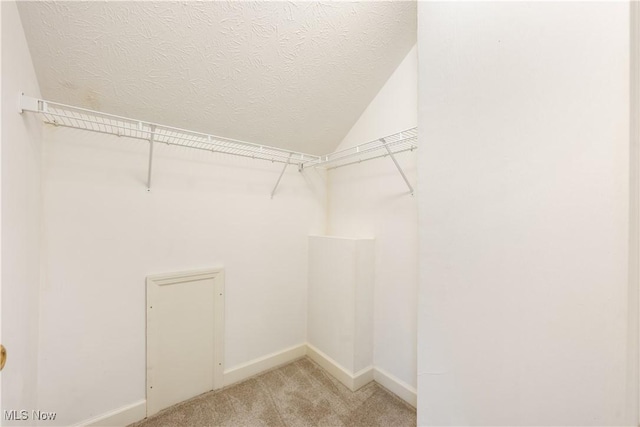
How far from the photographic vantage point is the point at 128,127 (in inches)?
49.8

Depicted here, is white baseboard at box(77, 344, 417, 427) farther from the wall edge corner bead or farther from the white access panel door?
the wall edge corner bead

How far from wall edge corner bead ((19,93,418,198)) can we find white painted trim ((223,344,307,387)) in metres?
1.26

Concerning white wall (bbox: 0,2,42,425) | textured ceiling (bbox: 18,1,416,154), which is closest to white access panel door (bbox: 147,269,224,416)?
white wall (bbox: 0,2,42,425)

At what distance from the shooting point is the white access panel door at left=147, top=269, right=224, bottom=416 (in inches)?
53.5

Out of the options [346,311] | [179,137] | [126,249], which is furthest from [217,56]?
[346,311]

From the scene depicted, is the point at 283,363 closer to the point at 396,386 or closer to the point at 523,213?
the point at 396,386

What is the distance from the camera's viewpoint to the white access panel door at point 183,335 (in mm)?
1359

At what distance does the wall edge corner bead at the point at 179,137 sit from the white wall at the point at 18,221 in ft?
0.28

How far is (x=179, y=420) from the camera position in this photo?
1.31 meters

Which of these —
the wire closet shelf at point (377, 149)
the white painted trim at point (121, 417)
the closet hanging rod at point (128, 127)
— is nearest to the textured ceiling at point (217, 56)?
the closet hanging rod at point (128, 127)

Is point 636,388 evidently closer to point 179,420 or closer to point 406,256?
point 406,256

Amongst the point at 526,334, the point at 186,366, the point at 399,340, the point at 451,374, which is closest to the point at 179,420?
the point at 186,366

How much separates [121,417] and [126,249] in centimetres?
90

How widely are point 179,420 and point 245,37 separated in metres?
2.07
